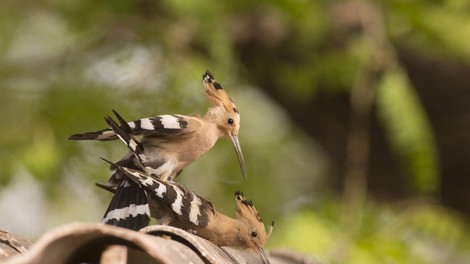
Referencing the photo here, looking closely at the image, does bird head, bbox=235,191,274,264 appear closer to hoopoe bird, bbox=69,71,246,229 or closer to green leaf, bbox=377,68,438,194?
hoopoe bird, bbox=69,71,246,229

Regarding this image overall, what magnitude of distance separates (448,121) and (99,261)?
227cm

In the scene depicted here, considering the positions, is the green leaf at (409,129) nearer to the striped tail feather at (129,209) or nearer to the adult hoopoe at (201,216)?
the adult hoopoe at (201,216)

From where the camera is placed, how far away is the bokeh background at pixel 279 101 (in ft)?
7.63

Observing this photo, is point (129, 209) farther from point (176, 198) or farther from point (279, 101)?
point (279, 101)

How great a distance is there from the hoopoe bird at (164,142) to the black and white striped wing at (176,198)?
3 centimetres

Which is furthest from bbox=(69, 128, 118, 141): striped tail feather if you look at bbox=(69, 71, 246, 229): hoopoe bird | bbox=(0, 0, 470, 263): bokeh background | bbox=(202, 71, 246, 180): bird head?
bbox=(0, 0, 470, 263): bokeh background

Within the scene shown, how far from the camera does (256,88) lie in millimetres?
2998

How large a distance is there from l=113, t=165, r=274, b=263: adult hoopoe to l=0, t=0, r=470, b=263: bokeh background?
0.97 meters

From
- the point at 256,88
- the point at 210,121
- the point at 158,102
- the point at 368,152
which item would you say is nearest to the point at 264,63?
the point at 256,88

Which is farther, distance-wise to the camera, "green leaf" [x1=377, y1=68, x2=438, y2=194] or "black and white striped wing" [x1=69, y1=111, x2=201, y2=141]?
"green leaf" [x1=377, y1=68, x2=438, y2=194]

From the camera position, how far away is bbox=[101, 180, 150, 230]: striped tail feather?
39.5 inches

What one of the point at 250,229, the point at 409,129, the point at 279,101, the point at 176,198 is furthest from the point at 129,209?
the point at 279,101

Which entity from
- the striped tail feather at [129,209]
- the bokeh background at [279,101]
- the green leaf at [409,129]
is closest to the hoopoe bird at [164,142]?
the striped tail feather at [129,209]

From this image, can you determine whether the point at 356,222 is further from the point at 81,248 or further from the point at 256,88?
the point at 81,248
